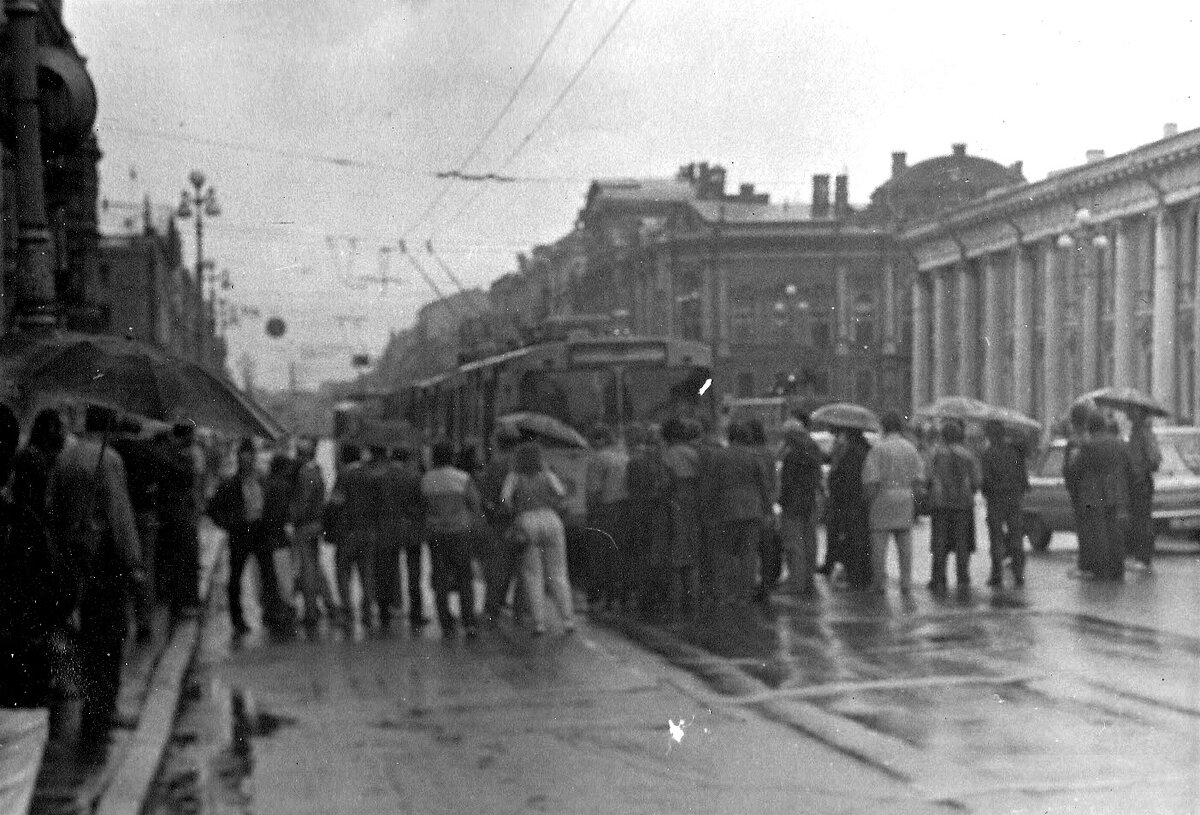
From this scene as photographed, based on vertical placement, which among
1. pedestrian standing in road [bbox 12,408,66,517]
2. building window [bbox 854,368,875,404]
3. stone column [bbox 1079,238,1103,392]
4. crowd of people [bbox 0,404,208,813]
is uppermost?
stone column [bbox 1079,238,1103,392]

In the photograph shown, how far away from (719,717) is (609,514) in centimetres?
852

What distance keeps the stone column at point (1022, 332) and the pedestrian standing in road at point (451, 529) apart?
166 feet

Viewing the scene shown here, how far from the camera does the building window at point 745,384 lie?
291 feet

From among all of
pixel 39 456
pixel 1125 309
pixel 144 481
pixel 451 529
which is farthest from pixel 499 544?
pixel 1125 309

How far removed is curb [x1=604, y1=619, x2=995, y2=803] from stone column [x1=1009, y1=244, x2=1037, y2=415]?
52.7 metres

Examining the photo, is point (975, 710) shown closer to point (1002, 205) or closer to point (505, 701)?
point (505, 701)

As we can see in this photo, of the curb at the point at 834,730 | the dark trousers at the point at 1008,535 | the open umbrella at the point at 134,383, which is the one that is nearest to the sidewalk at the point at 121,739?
the open umbrella at the point at 134,383

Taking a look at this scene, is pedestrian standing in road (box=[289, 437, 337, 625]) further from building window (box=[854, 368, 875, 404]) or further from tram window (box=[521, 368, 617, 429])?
building window (box=[854, 368, 875, 404])

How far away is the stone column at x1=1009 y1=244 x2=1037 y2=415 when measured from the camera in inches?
2680

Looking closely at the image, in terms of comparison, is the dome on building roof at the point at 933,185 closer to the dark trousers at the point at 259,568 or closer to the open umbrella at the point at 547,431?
the open umbrella at the point at 547,431

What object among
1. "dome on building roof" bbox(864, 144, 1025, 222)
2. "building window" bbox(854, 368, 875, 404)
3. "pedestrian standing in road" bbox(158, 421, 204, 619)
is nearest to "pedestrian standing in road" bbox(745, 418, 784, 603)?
"pedestrian standing in road" bbox(158, 421, 204, 619)

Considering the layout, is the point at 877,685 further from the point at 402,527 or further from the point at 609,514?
the point at 609,514

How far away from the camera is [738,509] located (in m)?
20.2

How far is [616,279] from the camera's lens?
104 m
